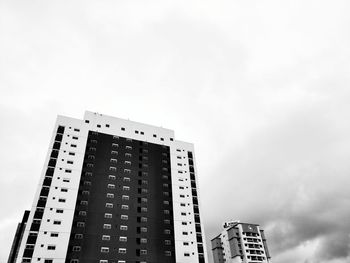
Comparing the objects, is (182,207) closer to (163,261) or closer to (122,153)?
(163,261)

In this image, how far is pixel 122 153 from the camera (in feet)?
241

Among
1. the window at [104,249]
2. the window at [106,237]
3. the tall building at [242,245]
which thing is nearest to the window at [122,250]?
the window at [104,249]

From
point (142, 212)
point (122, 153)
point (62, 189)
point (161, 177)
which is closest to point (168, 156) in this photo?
point (161, 177)

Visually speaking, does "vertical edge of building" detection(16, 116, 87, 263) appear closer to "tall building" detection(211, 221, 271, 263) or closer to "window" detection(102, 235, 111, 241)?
"window" detection(102, 235, 111, 241)

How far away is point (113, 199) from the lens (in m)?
64.6

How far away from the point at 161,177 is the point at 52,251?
30.5 meters

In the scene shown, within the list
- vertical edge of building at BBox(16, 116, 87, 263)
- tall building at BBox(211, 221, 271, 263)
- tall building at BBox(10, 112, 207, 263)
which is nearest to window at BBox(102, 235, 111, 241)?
tall building at BBox(10, 112, 207, 263)

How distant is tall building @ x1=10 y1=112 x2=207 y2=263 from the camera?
55625mm

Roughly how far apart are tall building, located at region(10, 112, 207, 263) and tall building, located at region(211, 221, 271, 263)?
5698cm

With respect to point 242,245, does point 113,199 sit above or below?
below

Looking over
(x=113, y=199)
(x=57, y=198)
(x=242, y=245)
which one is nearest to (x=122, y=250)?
(x=113, y=199)

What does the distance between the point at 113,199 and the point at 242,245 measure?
75.3 metres

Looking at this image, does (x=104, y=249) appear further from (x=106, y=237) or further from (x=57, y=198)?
(x=57, y=198)

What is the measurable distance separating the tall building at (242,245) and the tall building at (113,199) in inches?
2243
